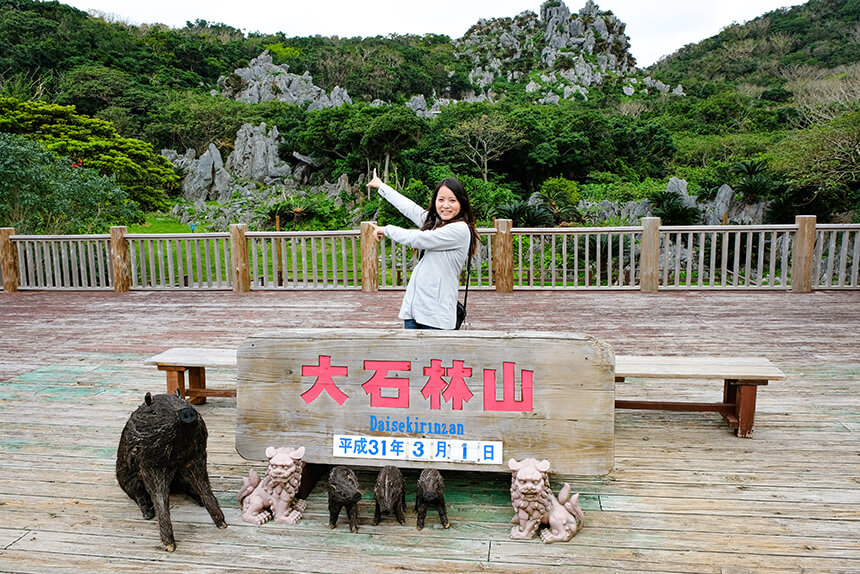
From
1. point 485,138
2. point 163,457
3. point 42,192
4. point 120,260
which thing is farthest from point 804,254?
point 485,138

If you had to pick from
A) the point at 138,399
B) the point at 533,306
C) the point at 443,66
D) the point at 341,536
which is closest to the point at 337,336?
the point at 341,536

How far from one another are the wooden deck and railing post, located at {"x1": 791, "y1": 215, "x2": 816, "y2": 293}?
7.73 ft

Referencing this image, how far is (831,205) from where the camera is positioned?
17.6 m

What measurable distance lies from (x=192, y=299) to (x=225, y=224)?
20284 millimetres

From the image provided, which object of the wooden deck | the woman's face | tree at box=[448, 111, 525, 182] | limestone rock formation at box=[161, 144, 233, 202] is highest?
tree at box=[448, 111, 525, 182]

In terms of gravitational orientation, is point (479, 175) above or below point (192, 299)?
above

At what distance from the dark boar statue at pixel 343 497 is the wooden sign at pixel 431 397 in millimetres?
107

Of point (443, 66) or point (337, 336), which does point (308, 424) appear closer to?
point (337, 336)

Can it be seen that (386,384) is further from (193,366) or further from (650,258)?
(650,258)

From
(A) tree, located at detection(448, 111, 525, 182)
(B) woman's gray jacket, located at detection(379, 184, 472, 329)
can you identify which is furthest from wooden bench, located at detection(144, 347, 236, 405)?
(A) tree, located at detection(448, 111, 525, 182)

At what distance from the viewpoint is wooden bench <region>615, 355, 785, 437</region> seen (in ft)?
9.16

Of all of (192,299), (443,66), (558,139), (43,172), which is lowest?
(192,299)

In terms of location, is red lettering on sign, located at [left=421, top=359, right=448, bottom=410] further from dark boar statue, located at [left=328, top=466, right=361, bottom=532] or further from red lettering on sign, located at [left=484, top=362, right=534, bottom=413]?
dark boar statue, located at [left=328, top=466, right=361, bottom=532]

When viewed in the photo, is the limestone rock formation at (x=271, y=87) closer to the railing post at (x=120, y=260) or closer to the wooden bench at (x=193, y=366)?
the railing post at (x=120, y=260)
